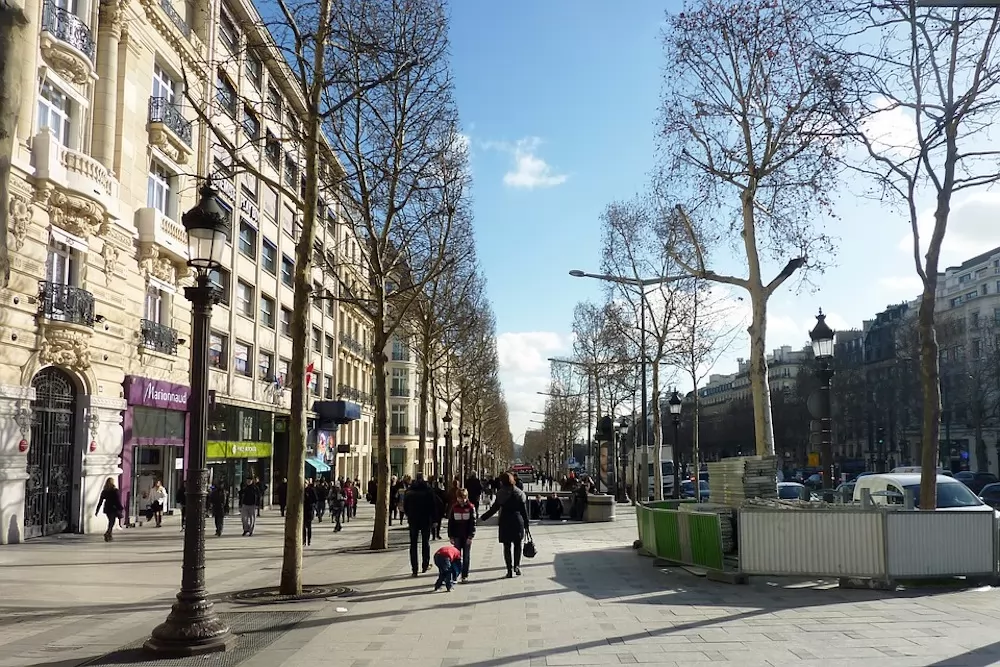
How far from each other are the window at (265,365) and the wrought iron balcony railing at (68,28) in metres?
17.0

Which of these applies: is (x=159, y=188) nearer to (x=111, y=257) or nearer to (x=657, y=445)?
(x=111, y=257)

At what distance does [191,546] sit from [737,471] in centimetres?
962

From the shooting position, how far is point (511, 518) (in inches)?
554

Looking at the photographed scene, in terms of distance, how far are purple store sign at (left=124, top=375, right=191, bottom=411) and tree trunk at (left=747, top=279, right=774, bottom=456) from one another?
55.4 ft

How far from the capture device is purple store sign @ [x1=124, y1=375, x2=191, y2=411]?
2386cm

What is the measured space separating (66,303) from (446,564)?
539 inches

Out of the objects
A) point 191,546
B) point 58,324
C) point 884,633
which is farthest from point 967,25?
point 58,324

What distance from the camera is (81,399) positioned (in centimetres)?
2183

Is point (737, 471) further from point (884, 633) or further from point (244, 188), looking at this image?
point (244, 188)

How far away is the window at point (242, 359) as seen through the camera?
109 ft

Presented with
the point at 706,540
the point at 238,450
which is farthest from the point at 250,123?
the point at 706,540

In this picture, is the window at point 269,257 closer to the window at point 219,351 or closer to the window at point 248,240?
the window at point 248,240

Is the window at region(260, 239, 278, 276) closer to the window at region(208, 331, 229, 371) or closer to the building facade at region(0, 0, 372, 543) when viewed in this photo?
the building facade at region(0, 0, 372, 543)

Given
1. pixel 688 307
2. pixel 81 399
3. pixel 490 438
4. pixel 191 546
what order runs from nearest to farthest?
pixel 191 546, pixel 81 399, pixel 688 307, pixel 490 438
